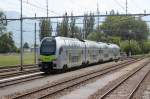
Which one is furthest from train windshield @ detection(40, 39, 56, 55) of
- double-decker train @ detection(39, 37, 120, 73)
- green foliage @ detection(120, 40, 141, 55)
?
green foliage @ detection(120, 40, 141, 55)

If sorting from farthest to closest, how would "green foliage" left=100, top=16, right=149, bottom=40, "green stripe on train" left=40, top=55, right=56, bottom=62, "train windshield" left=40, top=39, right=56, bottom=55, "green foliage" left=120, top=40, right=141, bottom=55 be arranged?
"green foliage" left=100, top=16, right=149, bottom=40
"green foliage" left=120, top=40, right=141, bottom=55
"train windshield" left=40, top=39, right=56, bottom=55
"green stripe on train" left=40, top=55, right=56, bottom=62

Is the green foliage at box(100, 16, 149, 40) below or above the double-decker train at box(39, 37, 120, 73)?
above

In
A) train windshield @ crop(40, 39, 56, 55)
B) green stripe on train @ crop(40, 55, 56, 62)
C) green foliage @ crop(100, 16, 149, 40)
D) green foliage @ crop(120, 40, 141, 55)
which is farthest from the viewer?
green foliage @ crop(100, 16, 149, 40)

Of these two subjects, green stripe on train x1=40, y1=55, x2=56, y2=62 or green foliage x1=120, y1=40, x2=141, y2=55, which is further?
green foliage x1=120, y1=40, x2=141, y2=55

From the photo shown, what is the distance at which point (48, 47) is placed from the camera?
3688cm

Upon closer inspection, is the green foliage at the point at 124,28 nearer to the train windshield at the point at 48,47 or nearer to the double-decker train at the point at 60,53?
the double-decker train at the point at 60,53

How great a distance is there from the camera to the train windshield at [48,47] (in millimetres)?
36572

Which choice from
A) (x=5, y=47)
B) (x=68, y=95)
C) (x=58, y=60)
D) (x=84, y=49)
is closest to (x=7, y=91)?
(x=68, y=95)

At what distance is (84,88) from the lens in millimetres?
24516

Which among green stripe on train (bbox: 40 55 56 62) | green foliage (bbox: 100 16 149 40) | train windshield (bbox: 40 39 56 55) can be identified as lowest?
green stripe on train (bbox: 40 55 56 62)

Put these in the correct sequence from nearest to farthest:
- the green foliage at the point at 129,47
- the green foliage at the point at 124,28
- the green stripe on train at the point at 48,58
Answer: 1. the green stripe on train at the point at 48,58
2. the green foliage at the point at 129,47
3. the green foliage at the point at 124,28

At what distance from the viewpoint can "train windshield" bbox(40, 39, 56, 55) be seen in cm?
3657

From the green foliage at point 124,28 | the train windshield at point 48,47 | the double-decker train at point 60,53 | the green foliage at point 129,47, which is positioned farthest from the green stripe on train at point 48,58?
the green foliage at point 124,28

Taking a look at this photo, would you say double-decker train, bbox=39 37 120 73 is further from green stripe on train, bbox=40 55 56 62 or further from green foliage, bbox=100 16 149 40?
green foliage, bbox=100 16 149 40
